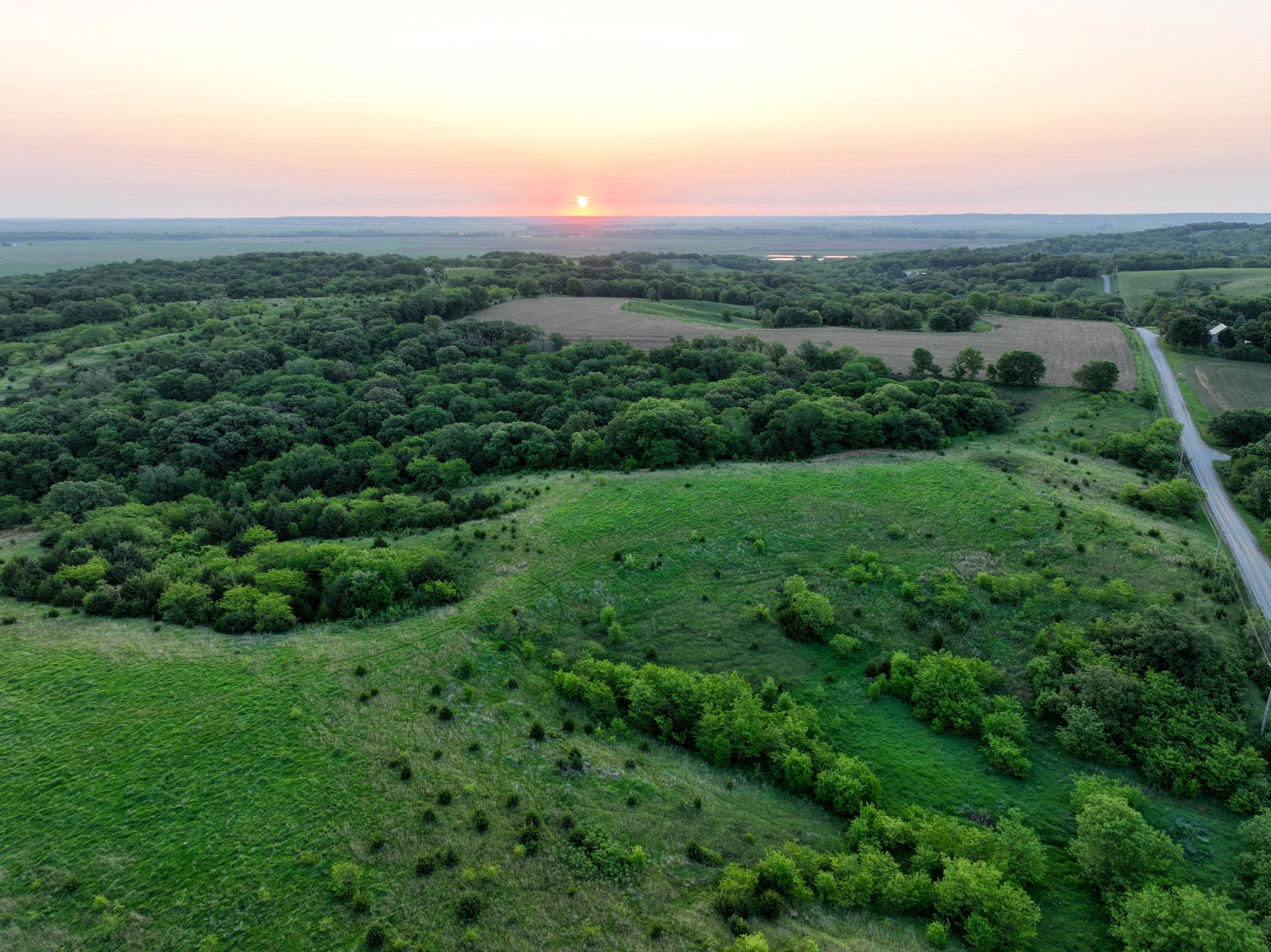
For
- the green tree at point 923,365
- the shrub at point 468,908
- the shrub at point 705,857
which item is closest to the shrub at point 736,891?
the shrub at point 705,857

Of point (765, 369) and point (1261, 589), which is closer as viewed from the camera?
point (1261, 589)

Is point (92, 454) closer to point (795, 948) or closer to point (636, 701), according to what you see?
point (636, 701)

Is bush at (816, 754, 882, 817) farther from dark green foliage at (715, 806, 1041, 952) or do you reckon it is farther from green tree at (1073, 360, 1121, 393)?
green tree at (1073, 360, 1121, 393)

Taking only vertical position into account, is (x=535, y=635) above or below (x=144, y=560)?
below

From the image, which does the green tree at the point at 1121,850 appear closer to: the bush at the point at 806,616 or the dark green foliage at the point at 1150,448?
the bush at the point at 806,616

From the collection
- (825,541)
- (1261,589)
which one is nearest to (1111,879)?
(825,541)

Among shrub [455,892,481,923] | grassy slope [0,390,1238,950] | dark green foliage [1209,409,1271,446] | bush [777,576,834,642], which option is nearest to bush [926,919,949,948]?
grassy slope [0,390,1238,950]
